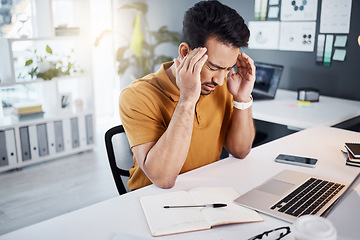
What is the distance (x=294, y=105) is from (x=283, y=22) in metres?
0.83

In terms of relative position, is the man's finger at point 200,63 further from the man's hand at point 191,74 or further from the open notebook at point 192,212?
the open notebook at point 192,212

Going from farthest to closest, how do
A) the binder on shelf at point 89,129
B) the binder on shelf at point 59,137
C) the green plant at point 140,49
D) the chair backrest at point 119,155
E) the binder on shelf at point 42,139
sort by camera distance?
the green plant at point 140,49, the binder on shelf at point 89,129, the binder on shelf at point 59,137, the binder on shelf at point 42,139, the chair backrest at point 119,155

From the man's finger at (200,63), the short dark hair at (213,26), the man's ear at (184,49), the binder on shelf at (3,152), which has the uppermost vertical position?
the short dark hair at (213,26)

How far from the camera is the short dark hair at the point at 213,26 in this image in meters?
1.37

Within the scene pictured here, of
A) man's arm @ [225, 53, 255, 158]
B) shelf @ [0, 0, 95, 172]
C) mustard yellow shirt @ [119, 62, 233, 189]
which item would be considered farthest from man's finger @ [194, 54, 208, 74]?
shelf @ [0, 0, 95, 172]

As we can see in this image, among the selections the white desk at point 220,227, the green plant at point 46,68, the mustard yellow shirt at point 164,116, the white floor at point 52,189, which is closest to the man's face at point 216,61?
the mustard yellow shirt at point 164,116

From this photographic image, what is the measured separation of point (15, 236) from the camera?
40.0 inches

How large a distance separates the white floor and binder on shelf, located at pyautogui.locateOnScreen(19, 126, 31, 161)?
12 centimetres

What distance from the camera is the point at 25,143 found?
332 centimetres

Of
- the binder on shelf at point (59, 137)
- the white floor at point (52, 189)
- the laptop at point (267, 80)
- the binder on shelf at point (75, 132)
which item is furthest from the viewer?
the binder on shelf at point (75, 132)

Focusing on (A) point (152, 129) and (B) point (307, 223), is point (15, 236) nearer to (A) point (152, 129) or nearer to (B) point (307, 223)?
(A) point (152, 129)

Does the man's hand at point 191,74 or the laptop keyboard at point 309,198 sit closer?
the laptop keyboard at point 309,198

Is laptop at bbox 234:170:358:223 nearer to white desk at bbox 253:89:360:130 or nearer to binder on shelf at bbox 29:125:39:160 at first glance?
white desk at bbox 253:89:360:130

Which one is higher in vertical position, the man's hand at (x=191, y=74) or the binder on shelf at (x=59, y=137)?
the man's hand at (x=191, y=74)
